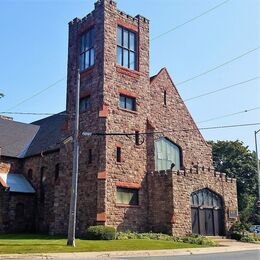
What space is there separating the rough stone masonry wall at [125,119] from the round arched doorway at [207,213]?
4.14 meters

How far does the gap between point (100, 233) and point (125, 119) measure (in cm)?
978

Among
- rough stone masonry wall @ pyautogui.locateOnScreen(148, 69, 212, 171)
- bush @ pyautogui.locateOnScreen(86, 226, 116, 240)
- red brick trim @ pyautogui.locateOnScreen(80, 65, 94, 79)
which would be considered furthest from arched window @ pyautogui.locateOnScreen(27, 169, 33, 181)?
bush @ pyautogui.locateOnScreen(86, 226, 116, 240)

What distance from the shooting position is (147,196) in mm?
32375

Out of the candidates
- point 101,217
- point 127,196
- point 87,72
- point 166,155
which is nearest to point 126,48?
point 87,72

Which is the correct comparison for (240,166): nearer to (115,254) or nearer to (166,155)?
(166,155)

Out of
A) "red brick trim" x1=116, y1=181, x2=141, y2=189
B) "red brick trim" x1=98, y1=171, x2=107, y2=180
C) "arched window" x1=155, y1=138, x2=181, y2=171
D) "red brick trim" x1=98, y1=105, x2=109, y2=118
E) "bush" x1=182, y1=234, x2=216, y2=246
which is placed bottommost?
"bush" x1=182, y1=234, x2=216, y2=246

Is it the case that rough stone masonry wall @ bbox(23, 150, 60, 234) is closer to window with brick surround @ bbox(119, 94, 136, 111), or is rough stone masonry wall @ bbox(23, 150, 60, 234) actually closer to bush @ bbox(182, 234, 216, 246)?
window with brick surround @ bbox(119, 94, 136, 111)

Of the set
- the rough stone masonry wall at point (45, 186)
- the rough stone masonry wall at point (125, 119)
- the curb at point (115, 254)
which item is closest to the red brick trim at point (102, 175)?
the rough stone masonry wall at point (125, 119)

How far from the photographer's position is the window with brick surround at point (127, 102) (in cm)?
3278

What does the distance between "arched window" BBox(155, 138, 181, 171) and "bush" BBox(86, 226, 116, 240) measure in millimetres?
8736

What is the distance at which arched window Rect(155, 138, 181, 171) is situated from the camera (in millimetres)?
34719

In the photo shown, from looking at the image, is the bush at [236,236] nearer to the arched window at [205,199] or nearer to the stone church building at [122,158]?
the stone church building at [122,158]

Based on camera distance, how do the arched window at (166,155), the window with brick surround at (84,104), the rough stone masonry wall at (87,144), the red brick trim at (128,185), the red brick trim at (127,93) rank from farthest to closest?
the arched window at (166,155)
the window with brick surround at (84,104)
the red brick trim at (127,93)
the red brick trim at (128,185)
the rough stone masonry wall at (87,144)

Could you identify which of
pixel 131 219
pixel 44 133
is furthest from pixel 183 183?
pixel 44 133
